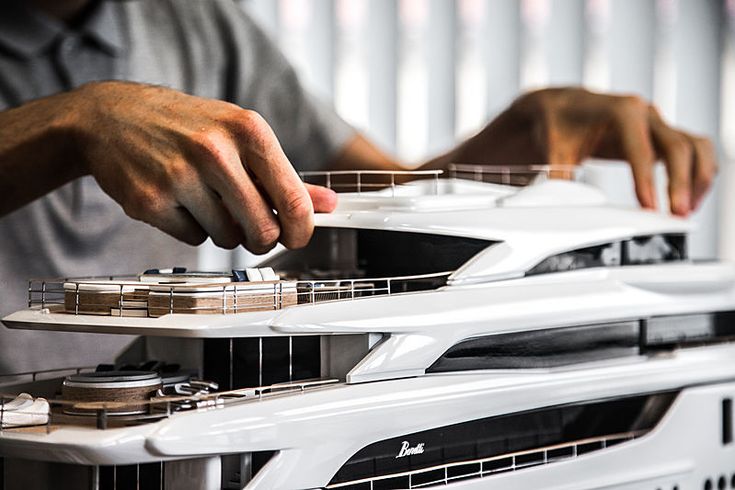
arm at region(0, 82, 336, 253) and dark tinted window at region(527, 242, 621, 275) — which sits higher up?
arm at region(0, 82, 336, 253)

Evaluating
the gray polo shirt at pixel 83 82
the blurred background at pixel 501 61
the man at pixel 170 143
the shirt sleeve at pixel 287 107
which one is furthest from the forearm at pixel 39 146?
the blurred background at pixel 501 61

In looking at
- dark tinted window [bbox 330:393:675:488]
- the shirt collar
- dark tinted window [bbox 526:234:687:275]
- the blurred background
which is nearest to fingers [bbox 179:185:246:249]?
dark tinted window [bbox 330:393:675:488]

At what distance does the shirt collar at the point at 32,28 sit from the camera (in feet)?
4.54

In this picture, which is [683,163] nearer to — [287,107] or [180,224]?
[287,107]

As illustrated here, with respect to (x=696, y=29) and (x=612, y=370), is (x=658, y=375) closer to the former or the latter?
(x=612, y=370)

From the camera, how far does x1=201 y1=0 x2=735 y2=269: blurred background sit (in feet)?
9.07

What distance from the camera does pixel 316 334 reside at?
100cm

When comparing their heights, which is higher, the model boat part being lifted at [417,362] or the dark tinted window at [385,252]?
the dark tinted window at [385,252]

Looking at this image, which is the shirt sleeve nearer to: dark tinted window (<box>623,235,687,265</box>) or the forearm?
dark tinted window (<box>623,235,687,265</box>)

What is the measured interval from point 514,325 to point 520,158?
61 centimetres

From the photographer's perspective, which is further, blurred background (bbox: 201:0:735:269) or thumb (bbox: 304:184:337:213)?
blurred background (bbox: 201:0:735:269)

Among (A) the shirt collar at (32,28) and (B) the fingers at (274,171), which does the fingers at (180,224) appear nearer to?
(B) the fingers at (274,171)

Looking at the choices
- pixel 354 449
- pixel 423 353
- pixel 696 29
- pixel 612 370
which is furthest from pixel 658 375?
pixel 696 29

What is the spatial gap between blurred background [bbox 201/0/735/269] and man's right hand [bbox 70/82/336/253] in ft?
5.54
